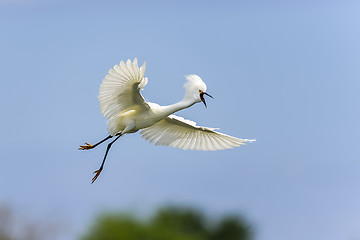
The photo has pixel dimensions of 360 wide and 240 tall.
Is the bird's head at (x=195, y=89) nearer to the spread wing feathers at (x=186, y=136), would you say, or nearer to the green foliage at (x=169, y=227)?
the spread wing feathers at (x=186, y=136)

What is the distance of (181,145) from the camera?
15.3 meters

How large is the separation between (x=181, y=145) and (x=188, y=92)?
95.2 inches

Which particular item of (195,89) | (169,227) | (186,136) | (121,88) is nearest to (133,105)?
(121,88)

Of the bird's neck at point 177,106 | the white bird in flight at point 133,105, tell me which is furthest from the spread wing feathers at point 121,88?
the bird's neck at point 177,106

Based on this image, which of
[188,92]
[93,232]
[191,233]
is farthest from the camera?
[191,233]

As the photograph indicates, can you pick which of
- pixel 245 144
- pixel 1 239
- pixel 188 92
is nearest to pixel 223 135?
pixel 245 144

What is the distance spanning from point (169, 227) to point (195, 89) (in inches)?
1121

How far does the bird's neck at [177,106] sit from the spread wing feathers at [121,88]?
0.35 metres

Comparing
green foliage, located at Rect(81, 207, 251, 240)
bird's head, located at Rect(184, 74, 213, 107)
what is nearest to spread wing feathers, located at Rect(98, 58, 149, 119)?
bird's head, located at Rect(184, 74, 213, 107)

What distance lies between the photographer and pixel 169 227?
4069cm

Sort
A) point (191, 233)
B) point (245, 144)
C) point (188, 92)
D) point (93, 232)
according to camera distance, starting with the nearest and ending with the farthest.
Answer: point (188, 92), point (245, 144), point (93, 232), point (191, 233)

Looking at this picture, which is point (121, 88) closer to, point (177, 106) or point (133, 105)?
point (133, 105)

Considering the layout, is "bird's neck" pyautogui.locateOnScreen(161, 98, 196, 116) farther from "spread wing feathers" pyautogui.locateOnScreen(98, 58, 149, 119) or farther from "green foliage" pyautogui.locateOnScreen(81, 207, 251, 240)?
"green foliage" pyautogui.locateOnScreen(81, 207, 251, 240)

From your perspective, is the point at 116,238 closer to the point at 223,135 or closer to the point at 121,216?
the point at 121,216
